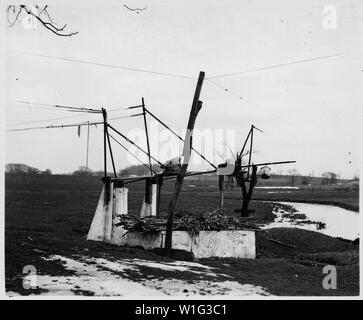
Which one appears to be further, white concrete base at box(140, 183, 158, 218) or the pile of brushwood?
white concrete base at box(140, 183, 158, 218)

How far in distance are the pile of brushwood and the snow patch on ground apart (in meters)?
4.08

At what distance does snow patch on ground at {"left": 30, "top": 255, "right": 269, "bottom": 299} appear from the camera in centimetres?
873

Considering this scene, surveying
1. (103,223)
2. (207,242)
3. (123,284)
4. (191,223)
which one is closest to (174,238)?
(191,223)

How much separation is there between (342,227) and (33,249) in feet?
77.6

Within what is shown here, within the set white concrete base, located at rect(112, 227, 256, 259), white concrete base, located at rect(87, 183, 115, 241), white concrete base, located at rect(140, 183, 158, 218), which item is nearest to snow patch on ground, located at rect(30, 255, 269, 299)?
white concrete base, located at rect(112, 227, 256, 259)

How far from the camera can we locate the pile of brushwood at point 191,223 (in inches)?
622

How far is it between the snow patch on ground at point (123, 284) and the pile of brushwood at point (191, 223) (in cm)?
408

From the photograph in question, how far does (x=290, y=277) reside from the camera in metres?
12.2

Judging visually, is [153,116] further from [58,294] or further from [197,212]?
[58,294]

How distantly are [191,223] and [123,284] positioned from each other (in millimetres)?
6820

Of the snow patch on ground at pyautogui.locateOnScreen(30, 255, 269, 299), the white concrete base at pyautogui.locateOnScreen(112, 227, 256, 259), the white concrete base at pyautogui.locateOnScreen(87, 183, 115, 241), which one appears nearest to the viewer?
the snow patch on ground at pyautogui.locateOnScreen(30, 255, 269, 299)

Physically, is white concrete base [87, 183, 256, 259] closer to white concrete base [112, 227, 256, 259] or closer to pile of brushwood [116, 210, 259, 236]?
white concrete base [112, 227, 256, 259]

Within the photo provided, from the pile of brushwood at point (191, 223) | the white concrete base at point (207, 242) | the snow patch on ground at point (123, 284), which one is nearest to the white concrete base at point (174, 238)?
the white concrete base at point (207, 242)
